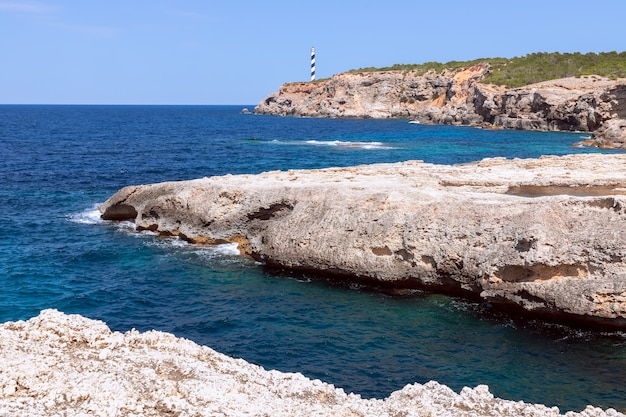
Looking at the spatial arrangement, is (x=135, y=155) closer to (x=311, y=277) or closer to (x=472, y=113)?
(x=311, y=277)

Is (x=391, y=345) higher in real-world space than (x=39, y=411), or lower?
lower

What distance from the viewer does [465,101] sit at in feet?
424

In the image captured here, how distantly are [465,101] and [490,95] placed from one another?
1541 centimetres

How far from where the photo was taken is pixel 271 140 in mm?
91188

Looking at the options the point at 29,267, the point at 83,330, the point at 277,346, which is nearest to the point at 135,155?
the point at 29,267

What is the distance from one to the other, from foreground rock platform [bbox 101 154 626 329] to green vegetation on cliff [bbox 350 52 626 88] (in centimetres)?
9341

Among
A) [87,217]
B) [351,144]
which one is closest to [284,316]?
[87,217]

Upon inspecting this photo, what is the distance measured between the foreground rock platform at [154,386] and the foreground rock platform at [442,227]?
9.76 metres

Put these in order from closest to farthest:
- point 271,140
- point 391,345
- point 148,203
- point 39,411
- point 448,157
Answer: point 39,411 < point 391,345 < point 148,203 < point 448,157 < point 271,140

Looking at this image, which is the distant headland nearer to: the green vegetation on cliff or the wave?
the green vegetation on cliff

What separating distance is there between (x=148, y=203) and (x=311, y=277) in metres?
12.2

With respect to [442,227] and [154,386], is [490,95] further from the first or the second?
[154,386]

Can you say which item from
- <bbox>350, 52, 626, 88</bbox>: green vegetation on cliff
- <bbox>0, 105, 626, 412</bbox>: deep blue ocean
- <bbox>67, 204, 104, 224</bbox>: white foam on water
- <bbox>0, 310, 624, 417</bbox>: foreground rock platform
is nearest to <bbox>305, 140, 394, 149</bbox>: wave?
<bbox>0, 105, 626, 412</bbox>: deep blue ocean

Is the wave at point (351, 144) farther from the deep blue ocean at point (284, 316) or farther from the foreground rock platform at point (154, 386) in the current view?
the foreground rock platform at point (154, 386)
